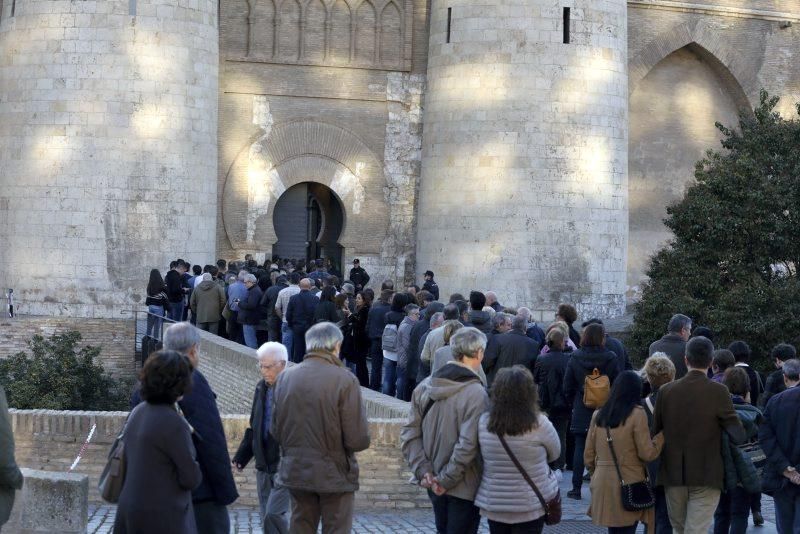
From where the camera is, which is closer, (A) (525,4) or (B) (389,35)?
(A) (525,4)

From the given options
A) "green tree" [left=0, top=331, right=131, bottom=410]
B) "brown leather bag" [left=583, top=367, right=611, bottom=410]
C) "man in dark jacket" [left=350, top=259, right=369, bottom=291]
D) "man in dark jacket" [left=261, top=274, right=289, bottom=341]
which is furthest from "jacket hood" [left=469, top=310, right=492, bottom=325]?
"man in dark jacket" [left=350, top=259, right=369, bottom=291]

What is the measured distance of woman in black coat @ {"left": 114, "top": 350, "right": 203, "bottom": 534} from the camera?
4.81m

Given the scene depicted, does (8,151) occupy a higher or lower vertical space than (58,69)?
lower

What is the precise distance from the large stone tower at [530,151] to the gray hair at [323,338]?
1425 cm

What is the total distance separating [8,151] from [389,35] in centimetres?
634

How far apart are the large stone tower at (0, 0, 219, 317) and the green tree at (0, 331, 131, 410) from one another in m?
1.30

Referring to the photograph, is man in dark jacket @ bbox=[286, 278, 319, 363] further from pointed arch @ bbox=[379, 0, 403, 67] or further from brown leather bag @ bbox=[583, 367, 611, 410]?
pointed arch @ bbox=[379, 0, 403, 67]

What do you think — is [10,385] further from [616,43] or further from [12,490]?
[12,490]

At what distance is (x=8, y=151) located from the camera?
18891mm

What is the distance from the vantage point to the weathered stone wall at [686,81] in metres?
22.8

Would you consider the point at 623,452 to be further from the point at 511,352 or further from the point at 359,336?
the point at 359,336

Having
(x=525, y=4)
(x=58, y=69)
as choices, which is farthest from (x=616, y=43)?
(x=58, y=69)

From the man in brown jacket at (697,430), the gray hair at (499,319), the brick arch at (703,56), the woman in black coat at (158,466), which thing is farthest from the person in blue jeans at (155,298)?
the woman in black coat at (158,466)

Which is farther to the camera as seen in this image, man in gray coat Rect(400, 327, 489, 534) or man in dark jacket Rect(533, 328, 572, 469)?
man in dark jacket Rect(533, 328, 572, 469)
